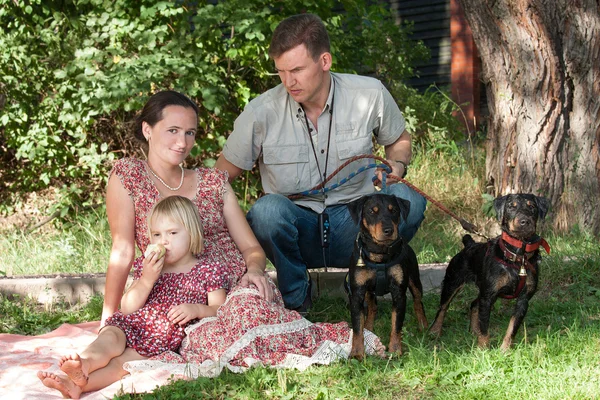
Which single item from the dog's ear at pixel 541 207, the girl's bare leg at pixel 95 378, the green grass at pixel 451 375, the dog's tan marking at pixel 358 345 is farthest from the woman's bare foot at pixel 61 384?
the dog's ear at pixel 541 207

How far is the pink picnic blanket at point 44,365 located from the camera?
3.45m

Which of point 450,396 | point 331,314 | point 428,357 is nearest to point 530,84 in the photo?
point 331,314

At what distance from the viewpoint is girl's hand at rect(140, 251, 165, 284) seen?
3.86m

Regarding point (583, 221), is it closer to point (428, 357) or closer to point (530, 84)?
point (530, 84)

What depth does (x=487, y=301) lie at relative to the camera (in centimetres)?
393

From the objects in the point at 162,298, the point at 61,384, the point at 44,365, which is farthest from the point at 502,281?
the point at 44,365

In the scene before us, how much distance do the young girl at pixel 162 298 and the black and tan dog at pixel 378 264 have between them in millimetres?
734

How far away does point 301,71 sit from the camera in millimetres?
4484

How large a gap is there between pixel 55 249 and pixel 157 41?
2325 millimetres

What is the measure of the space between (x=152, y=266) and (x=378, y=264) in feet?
3.85

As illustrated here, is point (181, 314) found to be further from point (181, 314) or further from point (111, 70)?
point (111, 70)

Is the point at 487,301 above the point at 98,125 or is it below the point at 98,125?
below

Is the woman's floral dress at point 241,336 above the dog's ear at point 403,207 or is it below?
below

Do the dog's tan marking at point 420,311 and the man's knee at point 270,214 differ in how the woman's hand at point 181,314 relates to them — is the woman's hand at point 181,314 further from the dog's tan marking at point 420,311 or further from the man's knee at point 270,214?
the dog's tan marking at point 420,311
